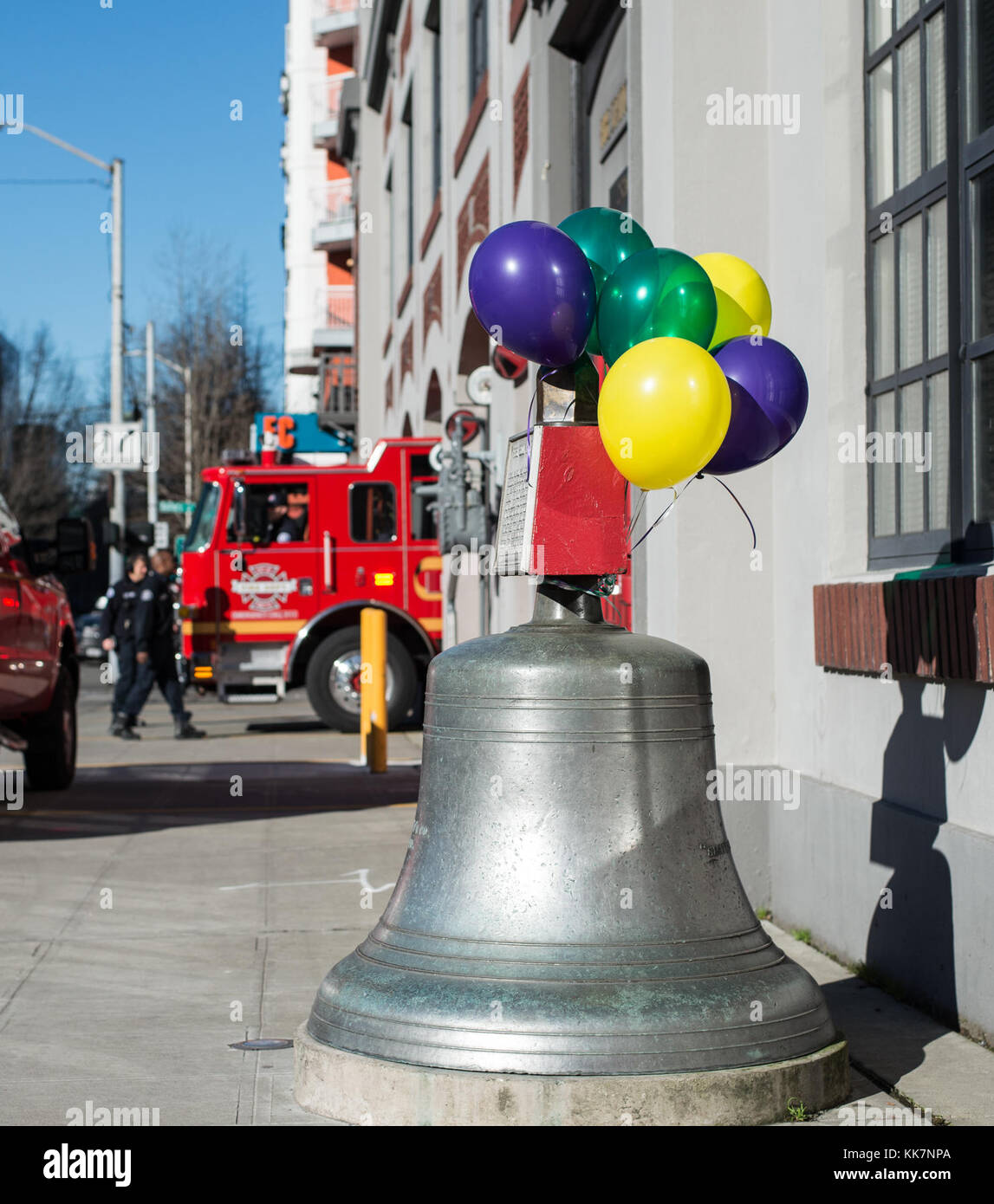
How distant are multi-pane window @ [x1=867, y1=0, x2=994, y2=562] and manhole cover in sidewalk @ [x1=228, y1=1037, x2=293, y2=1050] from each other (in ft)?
9.27

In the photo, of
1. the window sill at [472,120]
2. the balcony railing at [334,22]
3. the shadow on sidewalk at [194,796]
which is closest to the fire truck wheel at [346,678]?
the shadow on sidewalk at [194,796]

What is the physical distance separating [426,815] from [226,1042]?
1.15 meters

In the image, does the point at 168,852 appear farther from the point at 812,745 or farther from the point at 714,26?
the point at 714,26

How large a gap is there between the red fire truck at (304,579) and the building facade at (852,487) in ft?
28.8

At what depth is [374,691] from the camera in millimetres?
13289

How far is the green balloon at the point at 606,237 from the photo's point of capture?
4.72 meters

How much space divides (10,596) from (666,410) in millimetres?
6907

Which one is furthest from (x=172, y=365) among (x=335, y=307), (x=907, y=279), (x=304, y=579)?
(x=907, y=279)

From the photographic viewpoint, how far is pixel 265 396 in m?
49.1

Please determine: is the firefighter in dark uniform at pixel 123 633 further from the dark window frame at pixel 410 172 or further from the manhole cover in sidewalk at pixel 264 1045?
the manhole cover in sidewalk at pixel 264 1045

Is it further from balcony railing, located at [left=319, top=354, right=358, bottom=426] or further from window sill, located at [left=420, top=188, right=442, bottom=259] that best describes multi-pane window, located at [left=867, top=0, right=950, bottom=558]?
balcony railing, located at [left=319, top=354, right=358, bottom=426]

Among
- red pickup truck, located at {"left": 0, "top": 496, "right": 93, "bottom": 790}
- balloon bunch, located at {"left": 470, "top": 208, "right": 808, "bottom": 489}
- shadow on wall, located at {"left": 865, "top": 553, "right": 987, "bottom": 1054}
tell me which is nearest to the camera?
balloon bunch, located at {"left": 470, "top": 208, "right": 808, "bottom": 489}

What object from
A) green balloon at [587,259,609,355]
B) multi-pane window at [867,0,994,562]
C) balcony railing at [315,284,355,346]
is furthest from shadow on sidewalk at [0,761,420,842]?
balcony railing at [315,284,355,346]

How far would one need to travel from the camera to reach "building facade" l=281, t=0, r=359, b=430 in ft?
164
